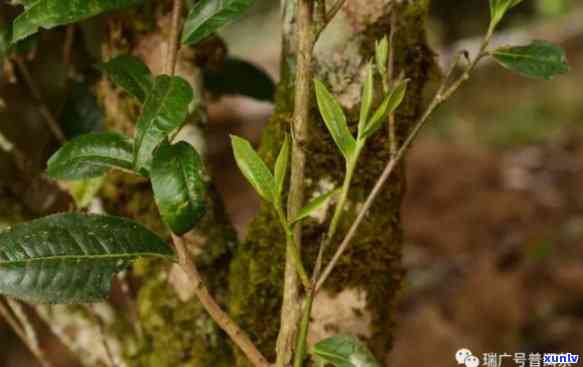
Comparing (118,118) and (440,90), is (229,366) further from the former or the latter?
(440,90)

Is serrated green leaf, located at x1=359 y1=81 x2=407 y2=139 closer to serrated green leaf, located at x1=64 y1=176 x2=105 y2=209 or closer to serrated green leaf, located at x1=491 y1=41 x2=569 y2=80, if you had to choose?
serrated green leaf, located at x1=491 y1=41 x2=569 y2=80

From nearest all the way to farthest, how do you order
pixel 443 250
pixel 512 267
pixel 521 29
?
pixel 512 267, pixel 443 250, pixel 521 29

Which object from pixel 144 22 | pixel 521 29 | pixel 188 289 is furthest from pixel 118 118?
pixel 521 29

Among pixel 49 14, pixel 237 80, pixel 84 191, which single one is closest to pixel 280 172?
pixel 49 14

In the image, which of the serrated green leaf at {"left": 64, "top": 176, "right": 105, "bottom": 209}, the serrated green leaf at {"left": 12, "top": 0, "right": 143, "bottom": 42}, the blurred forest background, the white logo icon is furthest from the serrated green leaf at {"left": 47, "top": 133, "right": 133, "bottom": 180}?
the white logo icon

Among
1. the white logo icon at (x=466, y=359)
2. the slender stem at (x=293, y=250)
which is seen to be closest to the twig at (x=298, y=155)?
the slender stem at (x=293, y=250)

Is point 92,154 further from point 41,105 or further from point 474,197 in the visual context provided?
point 474,197

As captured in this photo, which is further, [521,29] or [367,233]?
[521,29]

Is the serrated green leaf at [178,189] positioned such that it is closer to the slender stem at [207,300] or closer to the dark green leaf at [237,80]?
the slender stem at [207,300]
